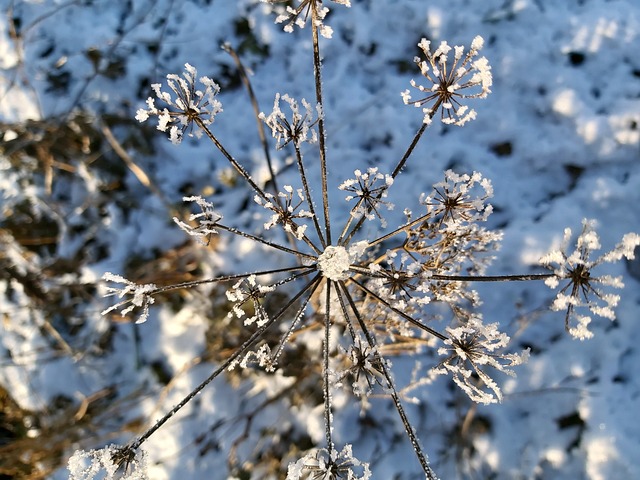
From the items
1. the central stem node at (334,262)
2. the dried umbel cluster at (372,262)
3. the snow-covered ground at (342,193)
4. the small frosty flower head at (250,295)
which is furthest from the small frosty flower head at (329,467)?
the snow-covered ground at (342,193)

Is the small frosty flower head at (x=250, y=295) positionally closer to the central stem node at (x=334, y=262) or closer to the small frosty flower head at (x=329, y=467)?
the central stem node at (x=334, y=262)

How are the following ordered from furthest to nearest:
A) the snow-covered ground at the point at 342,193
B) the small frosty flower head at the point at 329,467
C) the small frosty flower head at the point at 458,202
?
the snow-covered ground at the point at 342,193
the small frosty flower head at the point at 458,202
the small frosty flower head at the point at 329,467

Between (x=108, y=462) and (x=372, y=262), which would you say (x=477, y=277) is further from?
(x=108, y=462)

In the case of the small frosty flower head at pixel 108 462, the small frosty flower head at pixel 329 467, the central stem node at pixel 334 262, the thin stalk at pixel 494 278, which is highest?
the central stem node at pixel 334 262

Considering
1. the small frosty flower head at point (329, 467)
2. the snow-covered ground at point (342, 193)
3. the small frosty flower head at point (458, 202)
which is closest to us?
the small frosty flower head at point (329, 467)

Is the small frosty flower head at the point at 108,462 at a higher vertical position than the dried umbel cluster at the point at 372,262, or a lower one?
lower

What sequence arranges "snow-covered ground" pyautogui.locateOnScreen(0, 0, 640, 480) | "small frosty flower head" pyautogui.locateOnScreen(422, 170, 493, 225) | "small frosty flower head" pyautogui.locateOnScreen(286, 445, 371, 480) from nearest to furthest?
1. "small frosty flower head" pyautogui.locateOnScreen(286, 445, 371, 480)
2. "small frosty flower head" pyautogui.locateOnScreen(422, 170, 493, 225)
3. "snow-covered ground" pyautogui.locateOnScreen(0, 0, 640, 480)

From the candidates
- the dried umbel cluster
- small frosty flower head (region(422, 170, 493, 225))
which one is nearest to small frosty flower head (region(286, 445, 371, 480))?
the dried umbel cluster

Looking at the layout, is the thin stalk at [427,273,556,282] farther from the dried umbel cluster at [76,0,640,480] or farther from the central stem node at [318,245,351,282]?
the central stem node at [318,245,351,282]

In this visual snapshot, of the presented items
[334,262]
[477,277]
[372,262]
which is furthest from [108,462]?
[477,277]
